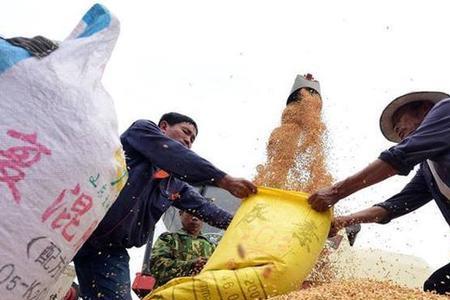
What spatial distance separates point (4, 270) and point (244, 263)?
1.13 m

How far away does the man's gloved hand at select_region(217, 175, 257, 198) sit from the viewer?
2801mm

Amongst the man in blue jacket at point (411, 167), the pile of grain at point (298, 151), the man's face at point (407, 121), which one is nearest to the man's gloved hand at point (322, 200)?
the man in blue jacket at point (411, 167)

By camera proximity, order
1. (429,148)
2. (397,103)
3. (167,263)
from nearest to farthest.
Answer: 1. (429,148)
2. (397,103)
3. (167,263)

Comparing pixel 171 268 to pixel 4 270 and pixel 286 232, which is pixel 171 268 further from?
pixel 4 270

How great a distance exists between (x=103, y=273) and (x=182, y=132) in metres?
0.95

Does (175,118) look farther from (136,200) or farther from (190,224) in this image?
(190,224)

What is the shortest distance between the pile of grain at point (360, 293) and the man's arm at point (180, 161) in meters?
0.73

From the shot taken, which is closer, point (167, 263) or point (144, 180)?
point (144, 180)

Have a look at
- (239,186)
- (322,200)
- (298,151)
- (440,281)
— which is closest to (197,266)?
(239,186)

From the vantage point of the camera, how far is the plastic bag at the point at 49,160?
4.80 ft

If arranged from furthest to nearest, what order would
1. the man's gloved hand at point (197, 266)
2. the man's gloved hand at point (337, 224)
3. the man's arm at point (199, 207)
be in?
the man's gloved hand at point (197, 266) < the man's arm at point (199, 207) < the man's gloved hand at point (337, 224)

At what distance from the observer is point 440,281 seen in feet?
9.57

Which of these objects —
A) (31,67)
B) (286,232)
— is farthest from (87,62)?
(286,232)

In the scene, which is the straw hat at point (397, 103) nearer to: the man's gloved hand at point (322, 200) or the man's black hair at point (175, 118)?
the man's gloved hand at point (322, 200)
